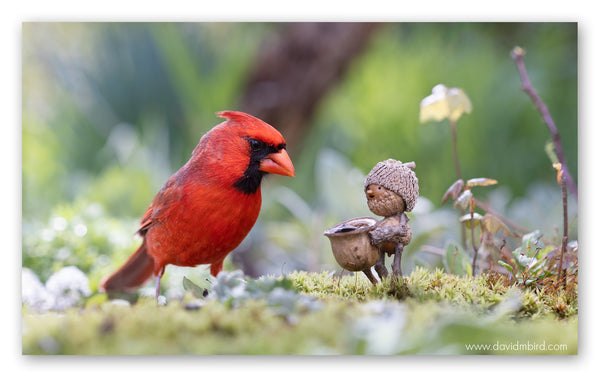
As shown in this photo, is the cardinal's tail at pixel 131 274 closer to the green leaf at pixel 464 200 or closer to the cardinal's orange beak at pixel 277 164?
the cardinal's orange beak at pixel 277 164

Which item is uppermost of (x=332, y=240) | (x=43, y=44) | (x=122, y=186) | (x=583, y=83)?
(x=43, y=44)

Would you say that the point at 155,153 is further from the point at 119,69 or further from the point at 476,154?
the point at 476,154

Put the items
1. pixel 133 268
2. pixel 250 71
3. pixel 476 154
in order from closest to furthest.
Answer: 1. pixel 133 268
2. pixel 476 154
3. pixel 250 71

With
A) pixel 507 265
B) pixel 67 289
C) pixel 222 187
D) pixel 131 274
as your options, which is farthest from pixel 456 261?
pixel 67 289

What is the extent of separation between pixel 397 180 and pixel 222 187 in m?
0.46

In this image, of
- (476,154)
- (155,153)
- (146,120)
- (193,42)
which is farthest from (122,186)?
(476,154)

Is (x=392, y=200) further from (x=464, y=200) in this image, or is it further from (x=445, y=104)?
(x=445, y=104)

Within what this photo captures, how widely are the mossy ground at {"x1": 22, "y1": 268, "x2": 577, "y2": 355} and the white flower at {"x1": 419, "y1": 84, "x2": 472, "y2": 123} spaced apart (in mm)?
597

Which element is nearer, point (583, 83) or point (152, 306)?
point (152, 306)

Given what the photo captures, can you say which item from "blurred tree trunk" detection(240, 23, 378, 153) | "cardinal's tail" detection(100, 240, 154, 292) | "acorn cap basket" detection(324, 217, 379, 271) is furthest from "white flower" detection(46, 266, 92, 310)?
"blurred tree trunk" detection(240, 23, 378, 153)

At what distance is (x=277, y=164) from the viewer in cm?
158

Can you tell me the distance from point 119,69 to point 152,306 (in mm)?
2412

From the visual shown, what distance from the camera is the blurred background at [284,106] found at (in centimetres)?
300

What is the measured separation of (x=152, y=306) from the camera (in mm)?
1492
